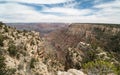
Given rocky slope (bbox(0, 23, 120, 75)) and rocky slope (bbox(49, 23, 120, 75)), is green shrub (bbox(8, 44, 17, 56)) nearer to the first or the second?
rocky slope (bbox(0, 23, 120, 75))

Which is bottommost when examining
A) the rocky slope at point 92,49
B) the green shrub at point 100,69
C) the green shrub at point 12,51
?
the rocky slope at point 92,49

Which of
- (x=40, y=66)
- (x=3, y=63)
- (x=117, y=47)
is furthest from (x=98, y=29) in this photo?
(x=3, y=63)

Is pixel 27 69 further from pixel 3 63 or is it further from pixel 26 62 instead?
pixel 3 63

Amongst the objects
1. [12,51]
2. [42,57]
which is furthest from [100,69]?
[42,57]

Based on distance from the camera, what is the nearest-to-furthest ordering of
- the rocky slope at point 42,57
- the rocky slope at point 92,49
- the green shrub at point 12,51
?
the rocky slope at point 42,57
the green shrub at point 12,51
the rocky slope at point 92,49

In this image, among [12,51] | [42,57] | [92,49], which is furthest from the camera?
[92,49]

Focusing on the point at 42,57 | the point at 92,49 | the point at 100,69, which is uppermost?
the point at 100,69

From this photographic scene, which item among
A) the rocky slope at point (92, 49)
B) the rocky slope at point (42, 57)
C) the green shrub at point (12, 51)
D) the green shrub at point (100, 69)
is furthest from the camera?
the rocky slope at point (92, 49)

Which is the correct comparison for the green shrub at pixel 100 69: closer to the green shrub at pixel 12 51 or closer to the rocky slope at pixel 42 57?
the rocky slope at pixel 42 57

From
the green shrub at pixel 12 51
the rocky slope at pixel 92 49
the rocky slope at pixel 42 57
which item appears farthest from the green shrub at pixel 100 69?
the green shrub at pixel 12 51

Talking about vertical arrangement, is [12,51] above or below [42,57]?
above

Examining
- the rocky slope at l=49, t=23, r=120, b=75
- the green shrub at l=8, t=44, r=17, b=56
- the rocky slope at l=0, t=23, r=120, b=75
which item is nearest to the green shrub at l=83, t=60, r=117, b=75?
the rocky slope at l=0, t=23, r=120, b=75

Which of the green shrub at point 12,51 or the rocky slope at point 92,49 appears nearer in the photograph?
the green shrub at point 12,51

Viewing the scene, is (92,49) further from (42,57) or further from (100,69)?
(100,69)
